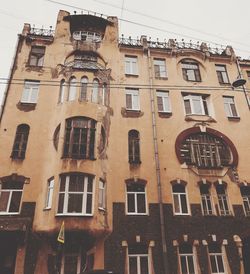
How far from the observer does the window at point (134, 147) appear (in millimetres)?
16578

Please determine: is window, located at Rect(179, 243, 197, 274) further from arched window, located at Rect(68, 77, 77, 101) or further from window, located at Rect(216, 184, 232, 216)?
arched window, located at Rect(68, 77, 77, 101)

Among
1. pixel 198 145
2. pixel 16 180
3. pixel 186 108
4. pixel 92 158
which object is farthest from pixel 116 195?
pixel 186 108

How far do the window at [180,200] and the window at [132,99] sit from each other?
6374mm

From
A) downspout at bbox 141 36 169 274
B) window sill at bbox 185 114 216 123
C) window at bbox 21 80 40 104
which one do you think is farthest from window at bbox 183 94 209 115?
window at bbox 21 80 40 104

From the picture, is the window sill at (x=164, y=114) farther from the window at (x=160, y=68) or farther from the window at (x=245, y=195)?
the window at (x=245, y=195)

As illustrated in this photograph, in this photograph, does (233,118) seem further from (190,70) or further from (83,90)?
(83,90)

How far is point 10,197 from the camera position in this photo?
14.4 m

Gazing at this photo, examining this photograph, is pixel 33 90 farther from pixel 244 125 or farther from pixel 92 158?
pixel 244 125

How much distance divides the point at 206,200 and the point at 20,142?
1244 cm

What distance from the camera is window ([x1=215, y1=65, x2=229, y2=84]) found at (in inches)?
844

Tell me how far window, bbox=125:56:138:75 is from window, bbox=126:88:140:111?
182cm

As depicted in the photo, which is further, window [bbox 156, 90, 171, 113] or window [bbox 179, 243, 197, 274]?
window [bbox 156, 90, 171, 113]

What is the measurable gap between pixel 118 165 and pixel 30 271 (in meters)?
7.39

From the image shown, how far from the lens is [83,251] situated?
13508mm
